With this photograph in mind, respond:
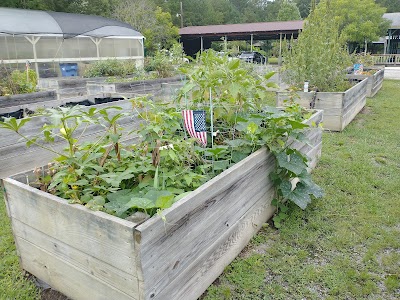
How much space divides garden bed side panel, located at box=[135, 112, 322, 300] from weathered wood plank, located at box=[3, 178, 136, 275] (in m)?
0.09

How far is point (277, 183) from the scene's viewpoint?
9.00ft

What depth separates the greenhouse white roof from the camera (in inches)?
483

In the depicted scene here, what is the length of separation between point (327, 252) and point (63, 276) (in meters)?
1.71

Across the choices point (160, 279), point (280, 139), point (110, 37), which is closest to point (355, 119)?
point (280, 139)

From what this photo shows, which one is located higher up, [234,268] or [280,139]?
[280,139]

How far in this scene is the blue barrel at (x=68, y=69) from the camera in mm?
13289

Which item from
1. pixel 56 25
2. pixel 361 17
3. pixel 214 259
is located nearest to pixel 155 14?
pixel 56 25

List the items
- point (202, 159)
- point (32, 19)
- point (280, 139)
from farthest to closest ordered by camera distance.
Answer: point (32, 19)
point (280, 139)
point (202, 159)

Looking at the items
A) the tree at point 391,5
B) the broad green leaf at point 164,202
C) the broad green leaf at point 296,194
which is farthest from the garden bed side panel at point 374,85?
the tree at point 391,5

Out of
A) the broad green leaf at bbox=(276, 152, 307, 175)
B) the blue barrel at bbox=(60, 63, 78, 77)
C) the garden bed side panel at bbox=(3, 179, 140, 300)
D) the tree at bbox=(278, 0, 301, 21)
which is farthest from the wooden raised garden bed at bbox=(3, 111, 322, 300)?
the tree at bbox=(278, 0, 301, 21)

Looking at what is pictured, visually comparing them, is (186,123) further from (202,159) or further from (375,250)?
(375,250)

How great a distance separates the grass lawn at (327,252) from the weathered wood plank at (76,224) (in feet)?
1.61

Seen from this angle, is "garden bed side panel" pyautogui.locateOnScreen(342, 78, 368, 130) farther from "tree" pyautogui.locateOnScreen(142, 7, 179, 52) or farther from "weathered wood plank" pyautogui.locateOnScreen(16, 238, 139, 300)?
"tree" pyautogui.locateOnScreen(142, 7, 179, 52)

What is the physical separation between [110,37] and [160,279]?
15013 mm
